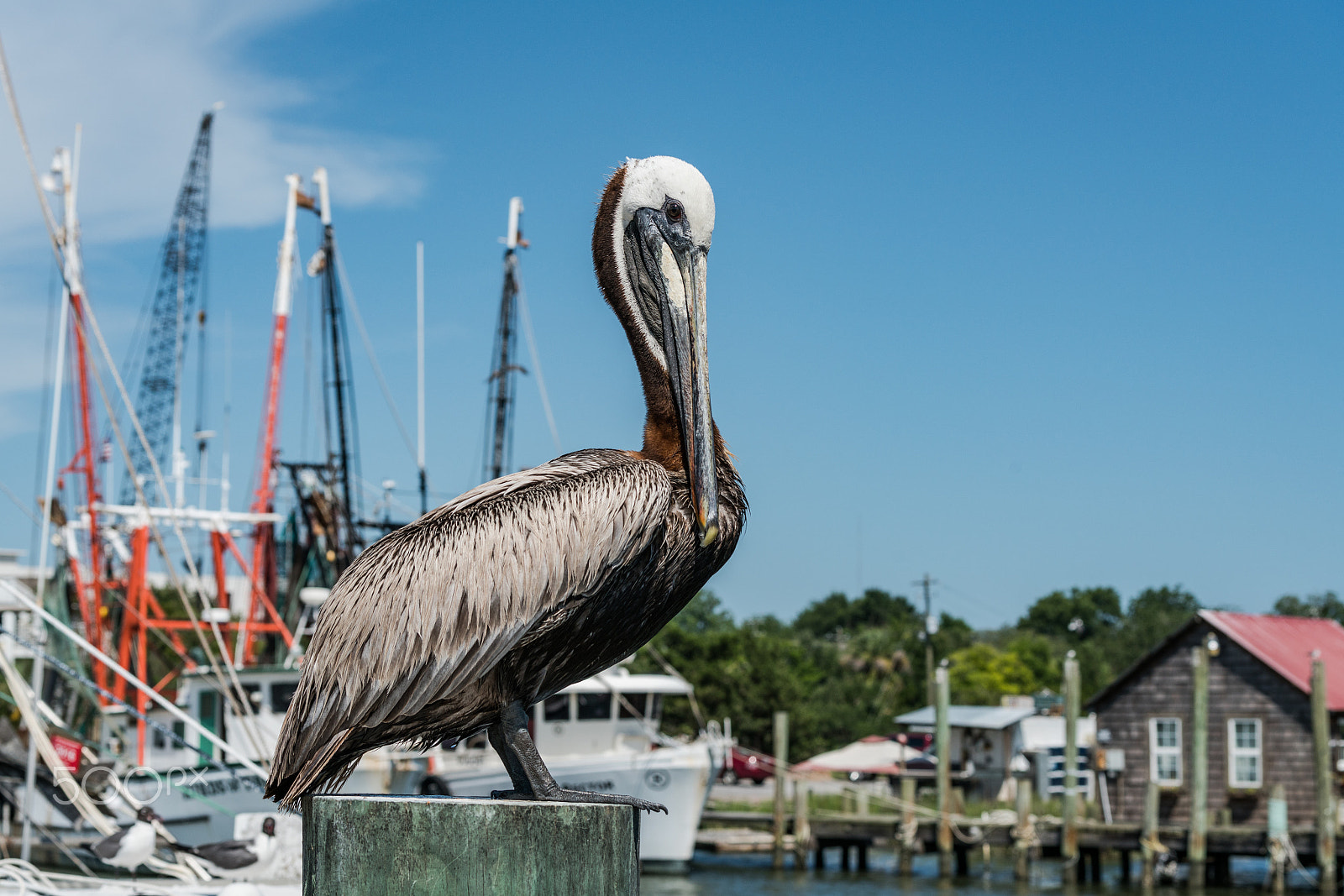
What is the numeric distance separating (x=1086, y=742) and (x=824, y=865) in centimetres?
793

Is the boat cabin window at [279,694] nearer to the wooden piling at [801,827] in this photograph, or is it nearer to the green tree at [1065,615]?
the wooden piling at [801,827]

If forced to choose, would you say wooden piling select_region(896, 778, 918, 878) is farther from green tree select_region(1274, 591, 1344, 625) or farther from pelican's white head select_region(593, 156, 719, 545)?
green tree select_region(1274, 591, 1344, 625)

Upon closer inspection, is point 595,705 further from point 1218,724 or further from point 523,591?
point 523,591

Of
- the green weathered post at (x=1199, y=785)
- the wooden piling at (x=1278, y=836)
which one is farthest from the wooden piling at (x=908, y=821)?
the wooden piling at (x=1278, y=836)

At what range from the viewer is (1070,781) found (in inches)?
1096

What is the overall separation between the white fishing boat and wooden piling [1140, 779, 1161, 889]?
8432 mm

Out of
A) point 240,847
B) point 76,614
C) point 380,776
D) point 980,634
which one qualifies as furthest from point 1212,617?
point 980,634

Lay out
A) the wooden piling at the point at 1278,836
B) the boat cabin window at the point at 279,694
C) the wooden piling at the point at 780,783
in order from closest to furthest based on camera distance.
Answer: the boat cabin window at the point at 279,694 → the wooden piling at the point at 1278,836 → the wooden piling at the point at 780,783


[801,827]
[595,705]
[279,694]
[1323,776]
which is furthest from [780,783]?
[279,694]

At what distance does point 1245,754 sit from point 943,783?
22.2 ft

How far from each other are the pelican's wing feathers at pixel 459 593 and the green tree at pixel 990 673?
57.5m

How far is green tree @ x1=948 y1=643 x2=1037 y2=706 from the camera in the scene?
60.5 m

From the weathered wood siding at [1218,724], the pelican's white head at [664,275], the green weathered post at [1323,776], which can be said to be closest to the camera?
the pelican's white head at [664,275]

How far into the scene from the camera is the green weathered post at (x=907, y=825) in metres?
28.9
